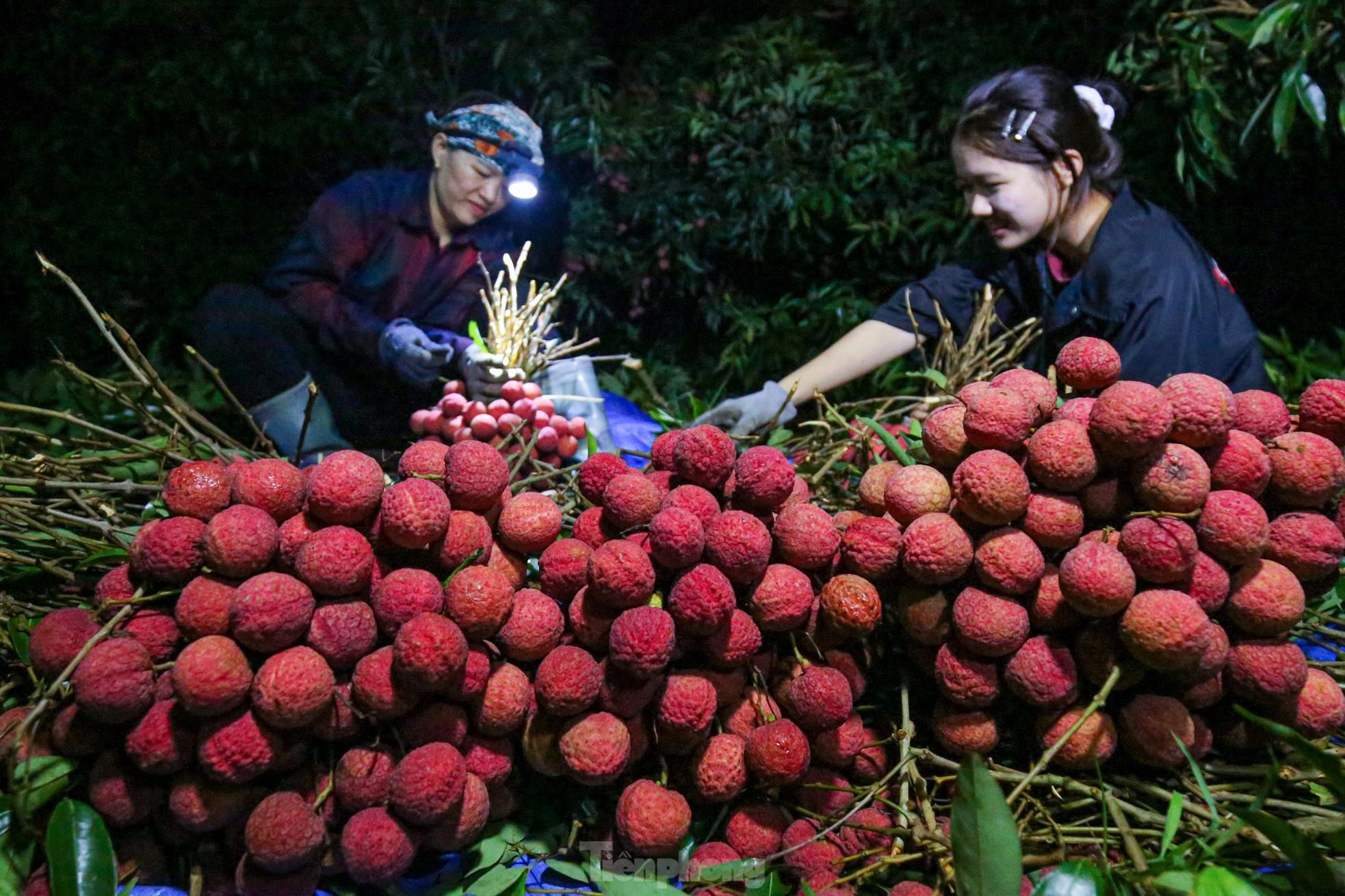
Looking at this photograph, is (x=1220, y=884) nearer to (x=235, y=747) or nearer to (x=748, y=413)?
(x=235, y=747)

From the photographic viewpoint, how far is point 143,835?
2.50 ft

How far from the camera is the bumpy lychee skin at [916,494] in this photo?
82cm

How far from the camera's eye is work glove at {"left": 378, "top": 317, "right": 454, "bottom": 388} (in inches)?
59.5

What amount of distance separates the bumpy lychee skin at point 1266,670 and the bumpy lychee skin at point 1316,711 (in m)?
0.02

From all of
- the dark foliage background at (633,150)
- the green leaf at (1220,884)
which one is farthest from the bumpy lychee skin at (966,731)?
the dark foliage background at (633,150)

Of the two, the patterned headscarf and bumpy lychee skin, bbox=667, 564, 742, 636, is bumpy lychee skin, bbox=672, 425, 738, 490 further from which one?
the patterned headscarf

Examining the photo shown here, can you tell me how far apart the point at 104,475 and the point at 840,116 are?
2.25m

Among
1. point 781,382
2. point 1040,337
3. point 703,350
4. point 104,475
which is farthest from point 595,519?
point 703,350

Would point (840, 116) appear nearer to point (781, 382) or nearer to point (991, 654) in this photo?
point (781, 382)

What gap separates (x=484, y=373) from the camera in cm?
136

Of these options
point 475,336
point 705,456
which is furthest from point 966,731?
point 475,336

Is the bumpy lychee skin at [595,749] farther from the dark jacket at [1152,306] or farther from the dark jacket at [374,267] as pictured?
the dark jacket at [1152,306]

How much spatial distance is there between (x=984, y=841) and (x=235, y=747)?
63 centimetres

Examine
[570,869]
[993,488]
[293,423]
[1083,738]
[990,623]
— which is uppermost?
[993,488]
